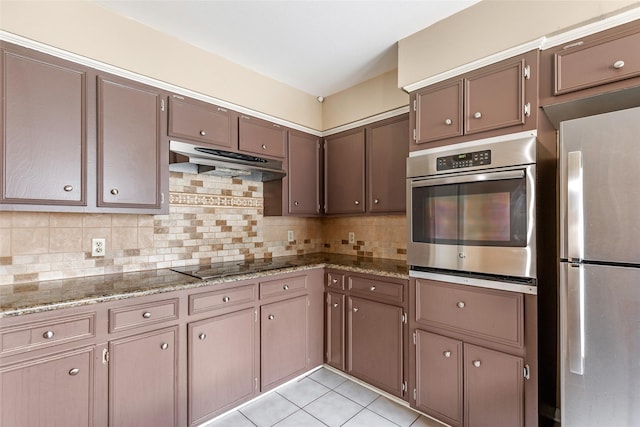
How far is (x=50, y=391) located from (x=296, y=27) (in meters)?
2.44

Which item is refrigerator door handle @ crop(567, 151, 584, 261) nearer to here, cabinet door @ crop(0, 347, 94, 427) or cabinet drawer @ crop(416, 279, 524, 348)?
cabinet drawer @ crop(416, 279, 524, 348)

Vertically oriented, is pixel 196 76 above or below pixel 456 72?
above

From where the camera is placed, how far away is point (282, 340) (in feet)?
7.54

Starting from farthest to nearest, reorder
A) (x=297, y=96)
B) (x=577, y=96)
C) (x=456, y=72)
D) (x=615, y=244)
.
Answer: (x=297, y=96) < (x=456, y=72) < (x=577, y=96) < (x=615, y=244)

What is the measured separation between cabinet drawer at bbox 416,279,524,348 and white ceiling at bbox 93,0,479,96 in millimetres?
1723

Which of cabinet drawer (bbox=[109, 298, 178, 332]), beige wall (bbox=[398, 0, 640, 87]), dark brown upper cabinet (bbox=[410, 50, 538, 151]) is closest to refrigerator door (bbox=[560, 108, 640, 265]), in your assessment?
dark brown upper cabinet (bbox=[410, 50, 538, 151])

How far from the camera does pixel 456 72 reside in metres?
1.82

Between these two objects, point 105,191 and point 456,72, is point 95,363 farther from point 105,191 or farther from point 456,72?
point 456,72

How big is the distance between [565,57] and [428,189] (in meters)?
0.93

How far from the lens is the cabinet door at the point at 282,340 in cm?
219

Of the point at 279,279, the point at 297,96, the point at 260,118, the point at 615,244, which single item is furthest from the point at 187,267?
the point at 615,244

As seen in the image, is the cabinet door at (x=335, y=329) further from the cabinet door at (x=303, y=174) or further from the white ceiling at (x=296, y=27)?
the white ceiling at (x=296, y=27)

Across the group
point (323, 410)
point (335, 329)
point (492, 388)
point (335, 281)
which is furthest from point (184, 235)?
point (492, 388)

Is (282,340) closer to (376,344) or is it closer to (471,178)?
(376,344)
